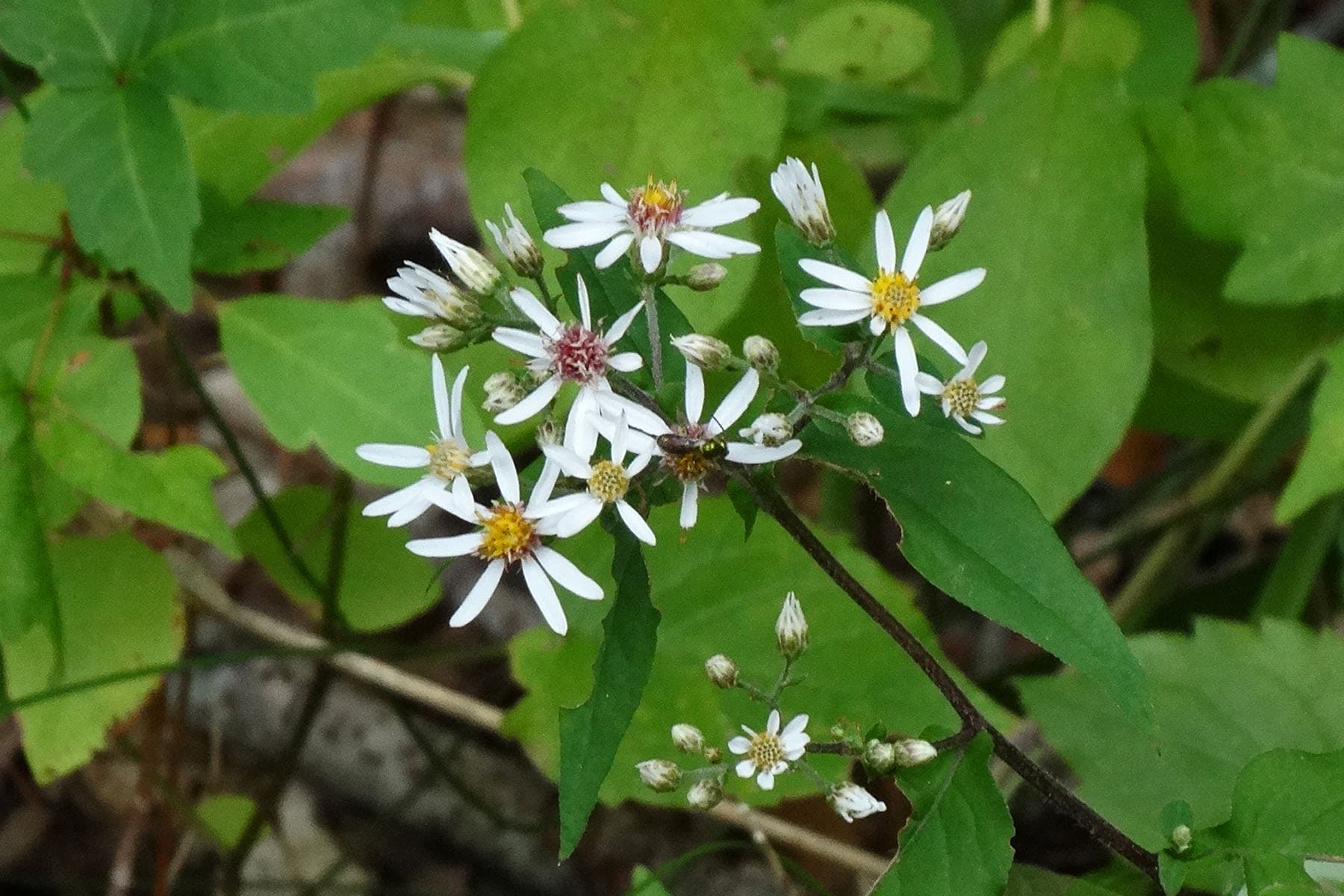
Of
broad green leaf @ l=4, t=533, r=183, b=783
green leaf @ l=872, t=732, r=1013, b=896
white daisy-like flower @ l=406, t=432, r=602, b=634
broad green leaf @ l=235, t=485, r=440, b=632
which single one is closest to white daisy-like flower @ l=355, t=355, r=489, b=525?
white daisy-like flower @ l=406, t=432, r=602, b=634

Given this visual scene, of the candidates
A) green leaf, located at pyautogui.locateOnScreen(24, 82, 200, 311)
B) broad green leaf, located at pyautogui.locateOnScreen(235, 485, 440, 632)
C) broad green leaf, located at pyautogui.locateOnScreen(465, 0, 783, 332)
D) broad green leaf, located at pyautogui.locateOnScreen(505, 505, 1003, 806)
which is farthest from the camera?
broad green leaf, located at pyautogui.locateOnScreen(235, 485, 440, 632)

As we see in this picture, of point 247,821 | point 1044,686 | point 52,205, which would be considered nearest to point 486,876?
point 247,821

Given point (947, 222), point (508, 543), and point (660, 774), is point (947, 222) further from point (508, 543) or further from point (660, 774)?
point (660, 774)

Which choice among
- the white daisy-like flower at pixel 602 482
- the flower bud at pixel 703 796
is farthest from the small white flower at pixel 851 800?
the white daisy-like flower at pixel 602 482

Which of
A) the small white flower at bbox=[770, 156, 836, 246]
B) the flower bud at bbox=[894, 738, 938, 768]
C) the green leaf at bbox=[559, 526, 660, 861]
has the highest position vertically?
the small white flower at bbox=[770, 156, 836, 246]

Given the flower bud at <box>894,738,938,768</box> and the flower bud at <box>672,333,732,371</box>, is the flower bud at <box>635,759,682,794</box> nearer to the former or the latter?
the flower bud at <box>894,738,938,768</box>

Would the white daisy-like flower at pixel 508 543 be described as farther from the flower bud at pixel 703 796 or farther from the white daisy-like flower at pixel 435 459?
the flower bud at pixel 703 796

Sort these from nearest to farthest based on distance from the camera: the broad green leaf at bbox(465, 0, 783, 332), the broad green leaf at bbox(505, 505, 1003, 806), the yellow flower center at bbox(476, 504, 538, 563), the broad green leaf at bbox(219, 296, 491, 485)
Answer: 1. the yellow flower center at bbox(476, 504, 538, 563)
2. the broad green leaf at bbox(219, 296, 491, 485)
3. the broad green leaf at bbox(505, 505, 1003, 806)
4. the broad green leaf at bbox(465, 0, 783, 332)
